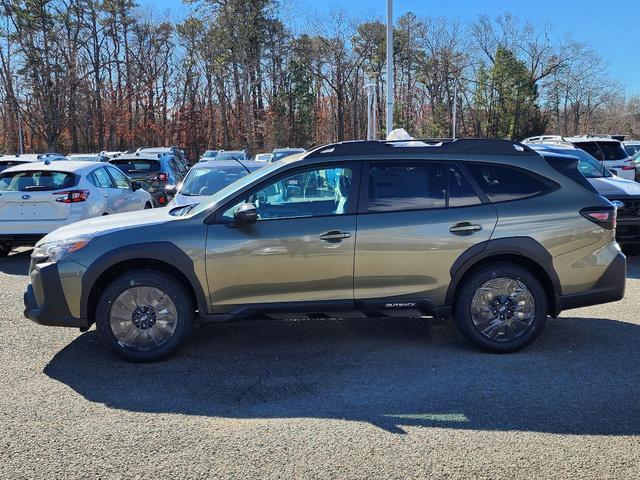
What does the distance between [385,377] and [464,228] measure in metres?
1.40

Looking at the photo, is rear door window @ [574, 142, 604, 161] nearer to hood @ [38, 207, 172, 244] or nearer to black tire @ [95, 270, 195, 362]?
hood @ [38, 207, 172, 244]

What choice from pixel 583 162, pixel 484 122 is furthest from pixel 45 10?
pixel 583 162

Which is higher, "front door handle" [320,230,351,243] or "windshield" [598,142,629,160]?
"windshield" [598,142,629,160]

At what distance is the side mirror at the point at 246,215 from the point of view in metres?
4.75

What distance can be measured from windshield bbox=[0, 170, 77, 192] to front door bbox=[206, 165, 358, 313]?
567 centimetres

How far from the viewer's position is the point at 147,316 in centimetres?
487

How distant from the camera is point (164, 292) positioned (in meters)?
4.83

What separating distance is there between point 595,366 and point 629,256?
6.04 metres

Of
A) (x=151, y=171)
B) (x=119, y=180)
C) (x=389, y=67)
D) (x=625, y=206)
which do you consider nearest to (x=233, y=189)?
(x=119, y=180)

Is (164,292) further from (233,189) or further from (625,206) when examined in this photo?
(625,206)

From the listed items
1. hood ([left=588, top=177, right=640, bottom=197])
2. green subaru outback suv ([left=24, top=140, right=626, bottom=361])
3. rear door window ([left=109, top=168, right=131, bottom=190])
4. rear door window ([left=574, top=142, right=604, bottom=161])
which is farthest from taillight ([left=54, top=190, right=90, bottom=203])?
rear door window ([left=574, top=142, right=604, bottom=161])

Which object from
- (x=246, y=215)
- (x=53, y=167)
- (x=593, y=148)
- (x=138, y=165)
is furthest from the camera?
(x=593, y=148)

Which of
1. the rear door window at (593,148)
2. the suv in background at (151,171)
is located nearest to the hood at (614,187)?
the rear door window at (593,148)

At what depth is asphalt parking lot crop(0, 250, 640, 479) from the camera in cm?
333
